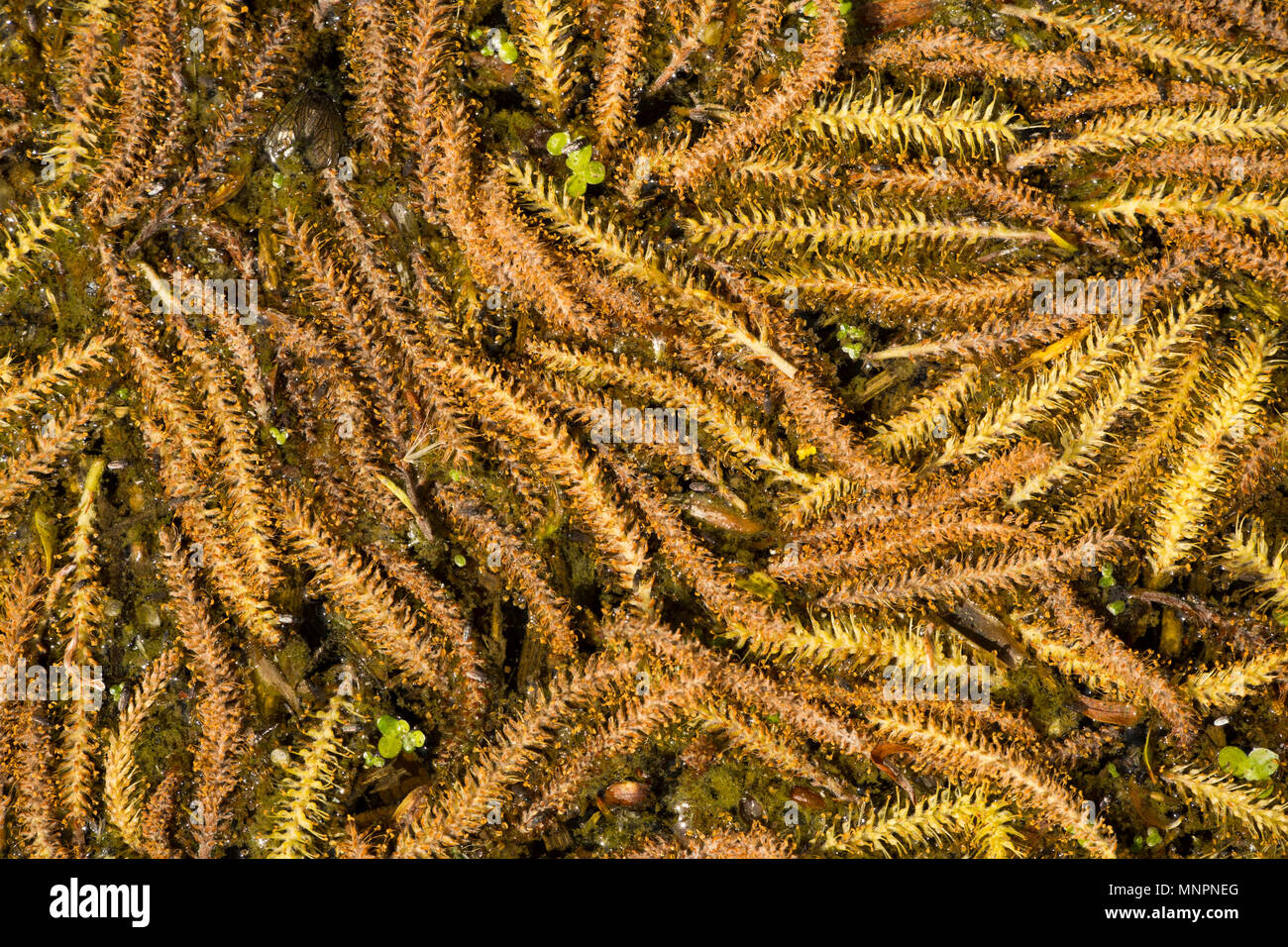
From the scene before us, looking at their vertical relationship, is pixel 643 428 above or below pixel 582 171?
below

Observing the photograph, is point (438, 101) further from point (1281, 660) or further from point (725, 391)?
point (1281, 660)

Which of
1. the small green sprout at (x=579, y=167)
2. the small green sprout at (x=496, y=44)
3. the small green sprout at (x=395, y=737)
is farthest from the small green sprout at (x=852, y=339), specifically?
the small green sprout at (x=395, y=737)

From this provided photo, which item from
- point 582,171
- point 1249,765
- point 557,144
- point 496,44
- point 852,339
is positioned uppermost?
point 496,44

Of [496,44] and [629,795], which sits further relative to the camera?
[496,44]

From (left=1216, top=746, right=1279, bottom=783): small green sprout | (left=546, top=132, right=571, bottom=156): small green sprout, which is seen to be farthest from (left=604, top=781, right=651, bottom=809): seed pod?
(left=546, top=132, right=571, bottom=156): small green sprout

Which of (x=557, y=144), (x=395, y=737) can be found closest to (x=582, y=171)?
(x=557, y=144)

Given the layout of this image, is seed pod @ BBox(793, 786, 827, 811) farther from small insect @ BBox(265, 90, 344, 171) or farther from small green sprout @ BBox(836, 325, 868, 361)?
small insect @ BBox(265, 90, 344, 171)

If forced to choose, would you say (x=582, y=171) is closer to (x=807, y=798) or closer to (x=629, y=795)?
(x=629, y=795)

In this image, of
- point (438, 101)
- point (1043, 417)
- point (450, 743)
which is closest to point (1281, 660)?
point (1043, 417)
